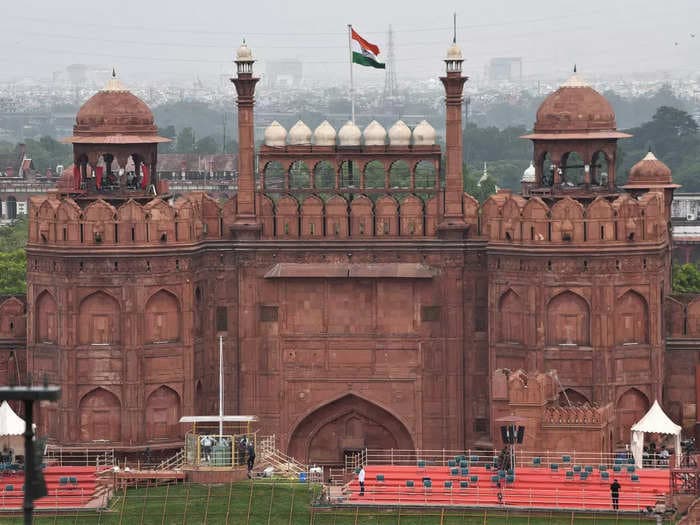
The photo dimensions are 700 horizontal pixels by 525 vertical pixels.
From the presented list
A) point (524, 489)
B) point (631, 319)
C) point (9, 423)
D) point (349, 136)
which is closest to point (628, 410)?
point (631, 319)

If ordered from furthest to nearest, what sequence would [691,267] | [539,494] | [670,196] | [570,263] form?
1. [691,267]
2. [670,196]
3. [570,263]
4. [539,494]

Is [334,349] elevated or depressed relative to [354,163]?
depressed

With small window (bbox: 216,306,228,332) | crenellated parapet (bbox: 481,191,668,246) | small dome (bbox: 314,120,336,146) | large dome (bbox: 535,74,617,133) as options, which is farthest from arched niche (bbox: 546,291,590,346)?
small window (bbox: 216,306,228,332)

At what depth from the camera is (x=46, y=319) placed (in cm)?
7469

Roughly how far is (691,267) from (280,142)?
37.7 m

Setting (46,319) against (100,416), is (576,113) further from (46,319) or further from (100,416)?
(46,319)

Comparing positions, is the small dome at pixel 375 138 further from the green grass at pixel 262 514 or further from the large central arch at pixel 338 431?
the green grass at pixel 262 514

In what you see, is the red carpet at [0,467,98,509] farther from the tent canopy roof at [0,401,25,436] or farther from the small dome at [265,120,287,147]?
the small dome at [265,120,287,147]

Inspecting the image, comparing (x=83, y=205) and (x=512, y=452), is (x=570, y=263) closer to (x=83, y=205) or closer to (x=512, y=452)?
(x=512, y=452)

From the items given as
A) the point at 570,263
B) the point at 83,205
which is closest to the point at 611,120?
the point at 570,263

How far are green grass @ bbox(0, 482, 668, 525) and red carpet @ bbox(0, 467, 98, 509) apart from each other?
691 mm

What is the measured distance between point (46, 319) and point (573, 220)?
47.9 feet

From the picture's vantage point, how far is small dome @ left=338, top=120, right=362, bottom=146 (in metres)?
74.9

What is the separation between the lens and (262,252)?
247 ft
